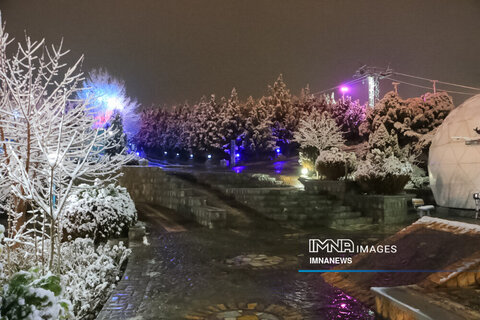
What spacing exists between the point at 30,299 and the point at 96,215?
5.81 meters

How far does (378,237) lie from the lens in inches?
371

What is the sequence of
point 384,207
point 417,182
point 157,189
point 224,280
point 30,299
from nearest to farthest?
point 30,299
point 224,280
point 384,207
point 157,189
point 417,182

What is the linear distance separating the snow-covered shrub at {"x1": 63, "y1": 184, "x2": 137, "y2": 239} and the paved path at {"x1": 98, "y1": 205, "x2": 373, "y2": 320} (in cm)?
67

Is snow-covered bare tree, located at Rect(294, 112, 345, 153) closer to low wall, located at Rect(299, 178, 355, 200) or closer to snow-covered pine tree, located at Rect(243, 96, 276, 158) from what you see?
snow-covered pine tree, located at Rect(243, 96, 276, 158)

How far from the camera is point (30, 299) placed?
2.56 metres

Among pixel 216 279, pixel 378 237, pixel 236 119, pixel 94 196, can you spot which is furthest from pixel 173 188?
pixel 236 119

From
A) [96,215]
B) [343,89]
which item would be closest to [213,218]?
[96,215]

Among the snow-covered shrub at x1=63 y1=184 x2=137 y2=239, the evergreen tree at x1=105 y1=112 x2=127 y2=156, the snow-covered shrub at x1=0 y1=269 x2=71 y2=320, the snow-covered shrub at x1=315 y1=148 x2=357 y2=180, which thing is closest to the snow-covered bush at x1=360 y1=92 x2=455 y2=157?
the snow-covered shrub at x1=315 y1=148 x2=357 y2=180

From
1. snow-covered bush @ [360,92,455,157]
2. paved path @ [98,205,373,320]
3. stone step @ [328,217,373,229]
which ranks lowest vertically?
paved path @ [98,205,373,320]

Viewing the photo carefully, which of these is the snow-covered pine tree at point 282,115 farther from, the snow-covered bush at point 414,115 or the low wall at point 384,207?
the low wall at point 384,207

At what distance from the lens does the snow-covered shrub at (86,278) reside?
4.66 m

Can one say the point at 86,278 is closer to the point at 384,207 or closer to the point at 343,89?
the point at 384,207

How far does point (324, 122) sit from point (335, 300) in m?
23.8

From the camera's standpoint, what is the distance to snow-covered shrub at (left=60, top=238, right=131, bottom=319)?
4.66 metres
